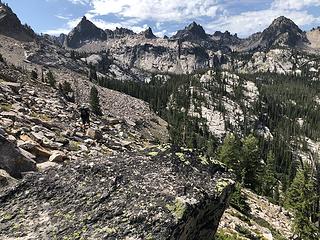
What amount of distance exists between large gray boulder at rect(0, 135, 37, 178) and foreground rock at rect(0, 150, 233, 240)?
332cm

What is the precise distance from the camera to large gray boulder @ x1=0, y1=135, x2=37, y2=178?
1526 centimetres

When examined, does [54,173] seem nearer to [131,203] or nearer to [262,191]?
[131,203]

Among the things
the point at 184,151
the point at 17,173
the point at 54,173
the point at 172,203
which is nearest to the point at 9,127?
the point at 17,173

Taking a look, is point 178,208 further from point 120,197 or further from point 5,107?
point 5,107

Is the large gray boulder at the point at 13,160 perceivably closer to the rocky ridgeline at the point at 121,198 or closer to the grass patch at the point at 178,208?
the rocky ridgeline at the point at 121,198

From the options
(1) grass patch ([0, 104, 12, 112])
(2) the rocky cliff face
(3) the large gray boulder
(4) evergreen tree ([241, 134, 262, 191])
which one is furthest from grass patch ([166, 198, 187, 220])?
(4) evergreen tree ([241, 134, 262, 191])

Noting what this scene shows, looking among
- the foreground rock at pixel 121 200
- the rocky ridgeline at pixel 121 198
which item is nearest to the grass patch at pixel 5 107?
the rocky ridgeline at pixel 121 198

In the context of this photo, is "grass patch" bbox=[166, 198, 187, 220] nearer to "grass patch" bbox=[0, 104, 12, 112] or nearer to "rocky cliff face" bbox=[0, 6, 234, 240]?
"rocky cliff face" bbox=[0, 6, 234, 240]

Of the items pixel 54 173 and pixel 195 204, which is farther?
pixel 54 173

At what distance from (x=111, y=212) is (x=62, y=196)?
6.27 ft

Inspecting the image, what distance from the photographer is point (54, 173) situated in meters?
12.6

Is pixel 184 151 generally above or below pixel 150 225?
above

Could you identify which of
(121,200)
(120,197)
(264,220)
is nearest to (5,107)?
(120,197)

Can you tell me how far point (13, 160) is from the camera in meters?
15.6
